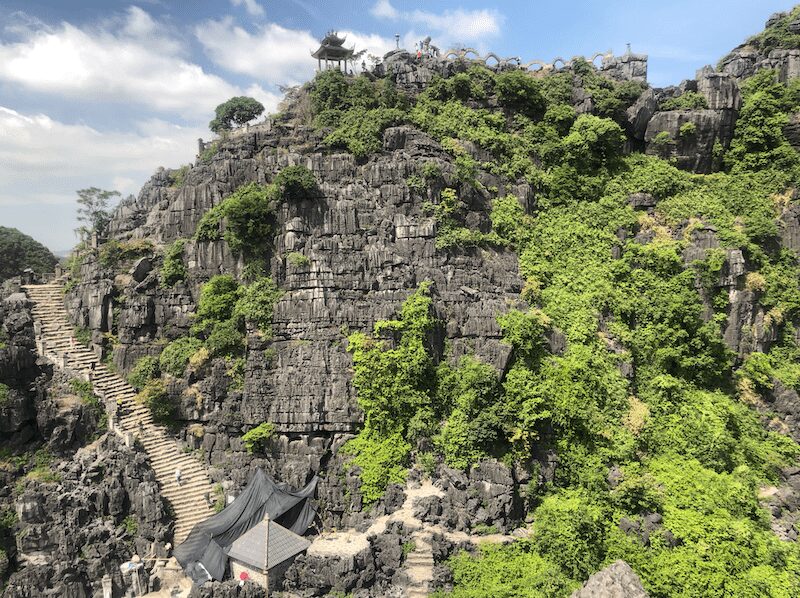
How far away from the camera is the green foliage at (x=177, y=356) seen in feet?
82.5

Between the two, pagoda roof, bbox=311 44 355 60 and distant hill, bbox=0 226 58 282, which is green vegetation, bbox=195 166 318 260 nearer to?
pagoda roof, bbox=311 44 355 60

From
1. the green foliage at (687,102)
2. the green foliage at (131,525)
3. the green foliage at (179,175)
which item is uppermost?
the green foliage at (687,102)

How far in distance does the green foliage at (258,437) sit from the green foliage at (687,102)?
31.1m

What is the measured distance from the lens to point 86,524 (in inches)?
834

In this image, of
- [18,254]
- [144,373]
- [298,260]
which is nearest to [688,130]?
[298,260]

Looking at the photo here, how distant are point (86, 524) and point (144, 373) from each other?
7.29 metres

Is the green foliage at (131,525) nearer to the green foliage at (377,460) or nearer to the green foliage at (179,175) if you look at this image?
the green foliage at (377,460)

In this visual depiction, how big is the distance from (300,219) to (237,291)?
528cm

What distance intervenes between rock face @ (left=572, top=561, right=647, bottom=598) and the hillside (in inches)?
7.7

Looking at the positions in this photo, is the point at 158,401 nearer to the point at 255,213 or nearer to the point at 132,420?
the point at 132,420

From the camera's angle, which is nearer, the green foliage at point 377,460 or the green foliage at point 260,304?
the green foliage at point 377,460

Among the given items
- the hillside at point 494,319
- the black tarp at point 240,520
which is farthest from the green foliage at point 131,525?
the black tarp at point 240,520

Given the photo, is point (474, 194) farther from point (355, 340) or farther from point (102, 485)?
point (102, 485)

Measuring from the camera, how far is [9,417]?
22.5 metres
